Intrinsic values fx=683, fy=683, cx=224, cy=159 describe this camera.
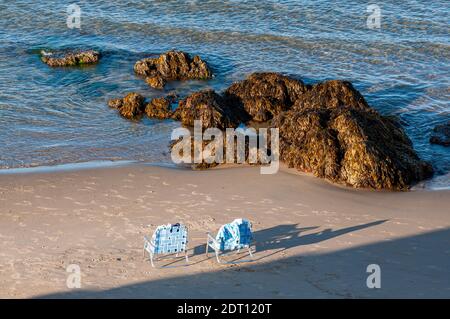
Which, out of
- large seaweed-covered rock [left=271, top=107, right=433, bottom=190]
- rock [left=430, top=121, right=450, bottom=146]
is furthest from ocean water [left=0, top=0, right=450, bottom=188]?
large seaweed-covered rock [left=271, top=107, right=433, bottom=190]

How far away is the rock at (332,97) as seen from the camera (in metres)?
20.5

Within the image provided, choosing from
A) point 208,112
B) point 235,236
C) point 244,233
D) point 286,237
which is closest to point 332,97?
point 208,112

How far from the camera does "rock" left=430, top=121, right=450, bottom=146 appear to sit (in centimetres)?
1922

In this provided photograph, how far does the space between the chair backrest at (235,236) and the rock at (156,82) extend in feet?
38.5

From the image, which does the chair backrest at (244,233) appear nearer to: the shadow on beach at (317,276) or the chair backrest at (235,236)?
the chair backrest at (235,236)

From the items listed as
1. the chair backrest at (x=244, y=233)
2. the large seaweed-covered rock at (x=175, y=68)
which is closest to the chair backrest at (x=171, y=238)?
the chair backrest at (x=244, y=233)

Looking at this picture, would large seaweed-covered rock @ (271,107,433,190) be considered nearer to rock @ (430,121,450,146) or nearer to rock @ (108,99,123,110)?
rock @ (430,121,450,146)

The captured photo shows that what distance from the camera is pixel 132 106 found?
21047 millimetres

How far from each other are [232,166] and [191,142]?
1.67 metres

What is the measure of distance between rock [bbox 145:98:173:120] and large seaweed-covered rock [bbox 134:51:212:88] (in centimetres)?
319

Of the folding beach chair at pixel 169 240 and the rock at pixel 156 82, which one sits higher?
the rock at pixel 156 82

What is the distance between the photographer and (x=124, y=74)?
2486 cm

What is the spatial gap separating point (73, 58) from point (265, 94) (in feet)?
27.4

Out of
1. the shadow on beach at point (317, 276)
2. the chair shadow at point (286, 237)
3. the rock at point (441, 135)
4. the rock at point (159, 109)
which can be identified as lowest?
the shadow on beach at point (317, 276)
